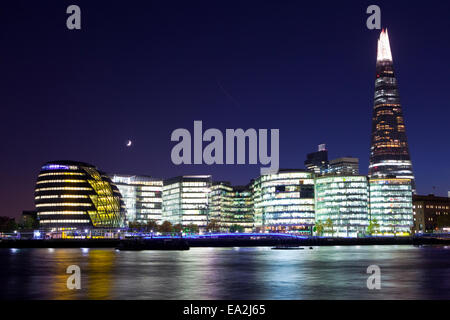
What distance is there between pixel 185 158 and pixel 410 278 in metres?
28.4

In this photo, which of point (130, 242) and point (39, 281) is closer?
point (39, 281)

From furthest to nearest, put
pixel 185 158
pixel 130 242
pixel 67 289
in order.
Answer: pixel 130 242 → pixel 185 158 → pixel 67 289

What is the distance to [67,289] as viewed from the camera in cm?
4444

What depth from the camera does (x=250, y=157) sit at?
2264 inches
